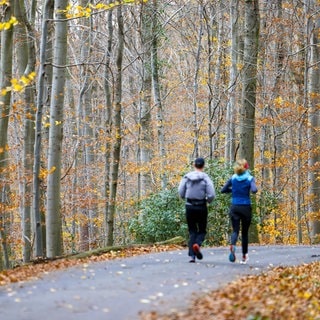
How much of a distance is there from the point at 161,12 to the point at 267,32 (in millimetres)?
5134

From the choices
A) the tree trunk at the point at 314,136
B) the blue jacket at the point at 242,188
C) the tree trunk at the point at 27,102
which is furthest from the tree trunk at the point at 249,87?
the blue jacket at the point at 242,188

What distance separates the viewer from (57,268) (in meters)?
11.1

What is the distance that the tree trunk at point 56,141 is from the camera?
1494cm

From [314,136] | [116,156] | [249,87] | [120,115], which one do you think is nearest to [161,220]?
[116,156]

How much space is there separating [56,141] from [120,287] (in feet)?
23.1

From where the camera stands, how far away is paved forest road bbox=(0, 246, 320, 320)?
7.21 meters

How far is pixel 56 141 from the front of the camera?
49.8ft

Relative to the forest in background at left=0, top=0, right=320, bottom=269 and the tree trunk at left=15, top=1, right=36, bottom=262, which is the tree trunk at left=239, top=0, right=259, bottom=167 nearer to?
the forest in background at left=0, top=0, right=320, bottom=269

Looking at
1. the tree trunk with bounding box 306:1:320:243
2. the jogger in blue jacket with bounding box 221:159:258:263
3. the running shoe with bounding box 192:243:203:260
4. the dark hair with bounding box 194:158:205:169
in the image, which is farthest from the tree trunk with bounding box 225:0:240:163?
the running shoe with bounding box 192:243:203:260

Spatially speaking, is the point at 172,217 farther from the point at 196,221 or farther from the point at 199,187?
the point at 199,187

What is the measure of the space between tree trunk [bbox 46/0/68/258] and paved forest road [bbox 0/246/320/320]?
2.93 meters

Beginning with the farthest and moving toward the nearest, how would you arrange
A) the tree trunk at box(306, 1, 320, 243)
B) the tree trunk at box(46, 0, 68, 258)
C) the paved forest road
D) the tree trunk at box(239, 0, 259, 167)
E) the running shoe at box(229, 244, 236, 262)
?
1. the tree trunk at box(306, 1, 320, 243)
2. the tree trunk at box(239, 0, 259, 167)
3. the tree trunk at box(46, 0, 68, 258)
4. the running shoe at box(229, 244, 236, 262)
5. the paved forest road

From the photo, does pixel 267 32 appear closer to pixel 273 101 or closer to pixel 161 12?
pixel 273 101

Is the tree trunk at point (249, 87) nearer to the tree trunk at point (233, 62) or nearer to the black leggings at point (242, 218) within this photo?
the tree trunk at point (233, 62)
